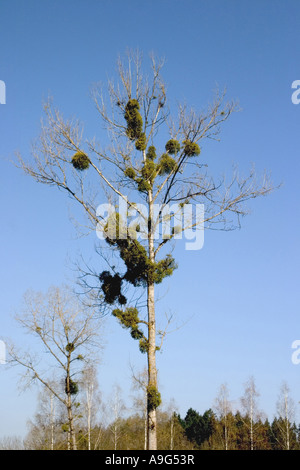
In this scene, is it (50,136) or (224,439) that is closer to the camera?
(50,136)

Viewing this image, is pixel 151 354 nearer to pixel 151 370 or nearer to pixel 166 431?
pixel 151 370

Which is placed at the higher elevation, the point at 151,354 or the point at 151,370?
the point at 151,354

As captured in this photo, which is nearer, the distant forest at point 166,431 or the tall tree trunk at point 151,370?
the tall tree trunk at point 151,370

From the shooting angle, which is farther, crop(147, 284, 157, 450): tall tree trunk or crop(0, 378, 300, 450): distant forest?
crop(0, 378, 300, 450): distant forest

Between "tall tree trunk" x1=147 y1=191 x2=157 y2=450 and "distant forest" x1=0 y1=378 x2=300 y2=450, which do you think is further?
"distant forest" x1=0 y1=378 x2=300 y2=450

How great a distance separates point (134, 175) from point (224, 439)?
1677 inches

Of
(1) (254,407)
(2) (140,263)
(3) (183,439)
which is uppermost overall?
(2) (140,263)

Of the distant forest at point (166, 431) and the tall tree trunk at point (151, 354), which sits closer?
the tall tree trunk at point (151, 354)

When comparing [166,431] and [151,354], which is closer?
[151,354]

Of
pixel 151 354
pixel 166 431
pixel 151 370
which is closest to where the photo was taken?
pixel 151 370

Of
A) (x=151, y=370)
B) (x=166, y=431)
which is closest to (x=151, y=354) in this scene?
(x=151, y=370)

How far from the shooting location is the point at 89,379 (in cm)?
3625
